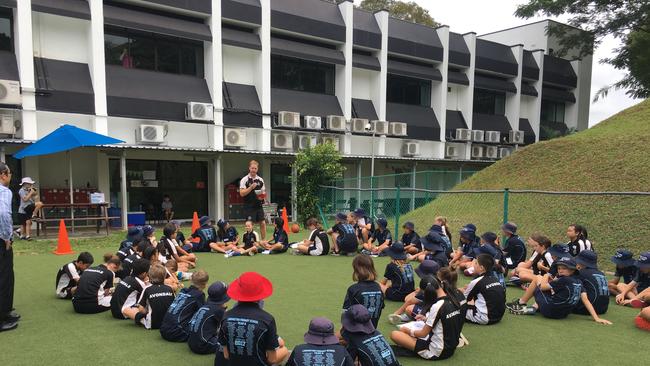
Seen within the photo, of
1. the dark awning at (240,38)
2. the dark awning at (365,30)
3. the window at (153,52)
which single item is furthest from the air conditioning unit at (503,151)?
the window at (153,52)

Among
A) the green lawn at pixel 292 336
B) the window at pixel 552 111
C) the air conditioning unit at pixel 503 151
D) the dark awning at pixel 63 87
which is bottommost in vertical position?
the green lawn at pixel 292 336

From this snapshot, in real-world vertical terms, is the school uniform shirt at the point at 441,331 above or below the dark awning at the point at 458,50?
below

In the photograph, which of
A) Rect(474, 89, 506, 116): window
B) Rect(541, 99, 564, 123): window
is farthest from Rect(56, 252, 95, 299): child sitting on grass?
Rect(541, 99, 564, 123): window

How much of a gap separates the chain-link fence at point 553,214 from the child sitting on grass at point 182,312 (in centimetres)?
609

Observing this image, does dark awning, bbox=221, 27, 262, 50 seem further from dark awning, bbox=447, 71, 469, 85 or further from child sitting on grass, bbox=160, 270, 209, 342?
Result: child sitting on grass, bbox=160, 270, 209, 342

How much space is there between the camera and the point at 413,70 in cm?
2317

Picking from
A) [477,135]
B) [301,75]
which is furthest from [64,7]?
[477,135]

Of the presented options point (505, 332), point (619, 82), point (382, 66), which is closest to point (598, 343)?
point (505, 332)

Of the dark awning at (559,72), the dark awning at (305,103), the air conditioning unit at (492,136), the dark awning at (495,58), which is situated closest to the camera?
the dark awning at (305,103)

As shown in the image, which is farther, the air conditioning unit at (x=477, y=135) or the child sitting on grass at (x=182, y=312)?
the air conditioning unit at (x=477, y=135)

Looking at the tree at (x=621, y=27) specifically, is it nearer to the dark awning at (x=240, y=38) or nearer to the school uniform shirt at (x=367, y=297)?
the dark awning at (x=240, y=38)

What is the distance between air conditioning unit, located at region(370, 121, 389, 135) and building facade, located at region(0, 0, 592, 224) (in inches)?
3.0

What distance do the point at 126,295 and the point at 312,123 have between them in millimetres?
14778

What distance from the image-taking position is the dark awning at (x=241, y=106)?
704 inches
